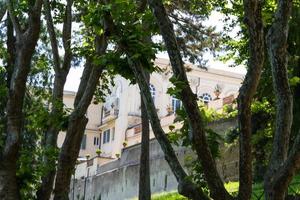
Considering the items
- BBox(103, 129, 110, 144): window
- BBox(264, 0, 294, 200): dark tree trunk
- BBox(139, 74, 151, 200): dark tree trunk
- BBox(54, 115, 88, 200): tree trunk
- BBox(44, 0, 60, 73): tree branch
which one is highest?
BBox(44, 0, 60, 73): tree branch

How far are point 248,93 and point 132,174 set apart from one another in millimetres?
22810

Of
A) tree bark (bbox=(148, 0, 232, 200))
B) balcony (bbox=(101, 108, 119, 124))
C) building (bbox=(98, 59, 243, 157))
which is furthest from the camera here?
balcony (bbox=(101, 108, 119, 124))

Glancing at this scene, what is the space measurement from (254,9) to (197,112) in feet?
3.66

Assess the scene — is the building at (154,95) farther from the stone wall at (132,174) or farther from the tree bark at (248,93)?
the tree bark at (248,93)

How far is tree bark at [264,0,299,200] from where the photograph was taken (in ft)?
17.4

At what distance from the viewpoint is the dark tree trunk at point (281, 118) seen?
17.3ft

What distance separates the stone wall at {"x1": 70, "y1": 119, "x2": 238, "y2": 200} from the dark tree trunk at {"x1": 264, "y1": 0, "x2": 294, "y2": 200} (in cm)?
1556

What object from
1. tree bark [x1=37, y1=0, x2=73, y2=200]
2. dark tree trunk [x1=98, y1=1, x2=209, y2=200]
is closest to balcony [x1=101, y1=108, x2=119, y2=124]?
tree bark [x1=37, y1=0, x2=73, y2=200]

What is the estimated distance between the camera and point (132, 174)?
28141 millimetres

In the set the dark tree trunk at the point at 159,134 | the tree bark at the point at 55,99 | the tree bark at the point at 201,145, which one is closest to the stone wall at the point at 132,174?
the tree bark at the point at 55,99

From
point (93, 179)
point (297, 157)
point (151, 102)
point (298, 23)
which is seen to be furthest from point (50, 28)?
point (93, 179)

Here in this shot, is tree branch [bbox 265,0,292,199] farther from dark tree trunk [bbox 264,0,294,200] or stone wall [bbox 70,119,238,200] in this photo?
stone wall [bbox 70,119,238,200]

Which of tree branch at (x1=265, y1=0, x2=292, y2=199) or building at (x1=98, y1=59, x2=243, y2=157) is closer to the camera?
tree branch at (x1=265, y1=0, x2=292, y2=199)

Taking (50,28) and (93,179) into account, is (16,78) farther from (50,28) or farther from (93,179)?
(93,179)
